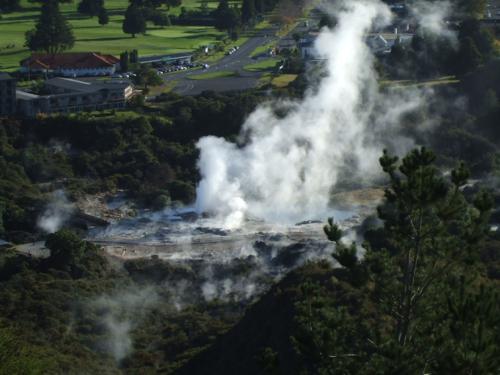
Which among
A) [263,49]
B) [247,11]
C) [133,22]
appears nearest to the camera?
[263,49]

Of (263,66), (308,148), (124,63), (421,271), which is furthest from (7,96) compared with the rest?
(421,271)

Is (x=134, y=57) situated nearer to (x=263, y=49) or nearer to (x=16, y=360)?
(x=263, y=49)

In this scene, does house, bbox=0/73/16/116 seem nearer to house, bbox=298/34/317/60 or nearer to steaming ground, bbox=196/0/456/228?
steaming ground, bbox=196/0/456/228

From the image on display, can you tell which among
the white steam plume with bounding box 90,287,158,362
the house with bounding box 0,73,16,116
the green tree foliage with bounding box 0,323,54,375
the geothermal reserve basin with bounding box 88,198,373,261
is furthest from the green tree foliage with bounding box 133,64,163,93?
the green tree foliage with bounding box 0,323,54,375

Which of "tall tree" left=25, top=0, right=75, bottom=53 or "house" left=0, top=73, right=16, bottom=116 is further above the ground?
"tall tree" left=25, top=0, right=75, bottom=53

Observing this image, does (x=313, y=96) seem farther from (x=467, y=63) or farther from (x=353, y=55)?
(x=467, y=63)

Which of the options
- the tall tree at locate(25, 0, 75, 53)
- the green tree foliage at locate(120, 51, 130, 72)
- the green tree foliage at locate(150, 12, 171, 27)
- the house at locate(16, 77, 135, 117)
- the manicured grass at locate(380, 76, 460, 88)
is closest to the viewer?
the house at locate(16, 77, 135, 117)
